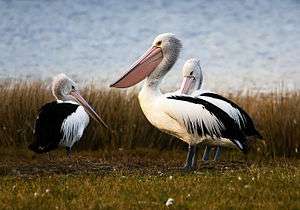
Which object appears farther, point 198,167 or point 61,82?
point 61,82

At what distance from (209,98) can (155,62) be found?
43.9 inches

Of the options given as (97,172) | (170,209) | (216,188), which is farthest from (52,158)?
(170,209)

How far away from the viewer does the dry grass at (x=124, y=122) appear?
15445 millimetres

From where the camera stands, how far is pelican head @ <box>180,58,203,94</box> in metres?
13.7

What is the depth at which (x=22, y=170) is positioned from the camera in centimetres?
1156

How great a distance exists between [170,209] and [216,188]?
1308 millimetres

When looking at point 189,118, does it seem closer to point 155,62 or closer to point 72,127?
point 155,62

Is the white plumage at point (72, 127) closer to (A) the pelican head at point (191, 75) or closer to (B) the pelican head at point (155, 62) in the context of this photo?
(B) the pelican head at point (155, 62)

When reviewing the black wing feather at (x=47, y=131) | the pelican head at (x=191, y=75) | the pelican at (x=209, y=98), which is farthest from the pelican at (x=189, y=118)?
the pelican head at (x=191, y=75)

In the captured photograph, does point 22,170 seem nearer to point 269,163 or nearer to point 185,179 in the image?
point 185,179

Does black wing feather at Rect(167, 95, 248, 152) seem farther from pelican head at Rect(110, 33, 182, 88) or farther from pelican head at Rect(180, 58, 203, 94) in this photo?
pelican head at Rect(180, 58, 203, 94)

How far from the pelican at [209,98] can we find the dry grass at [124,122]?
6.98 feet

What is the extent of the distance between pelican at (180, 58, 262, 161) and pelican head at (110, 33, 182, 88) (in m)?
0.83

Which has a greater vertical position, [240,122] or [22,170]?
[240,122]
